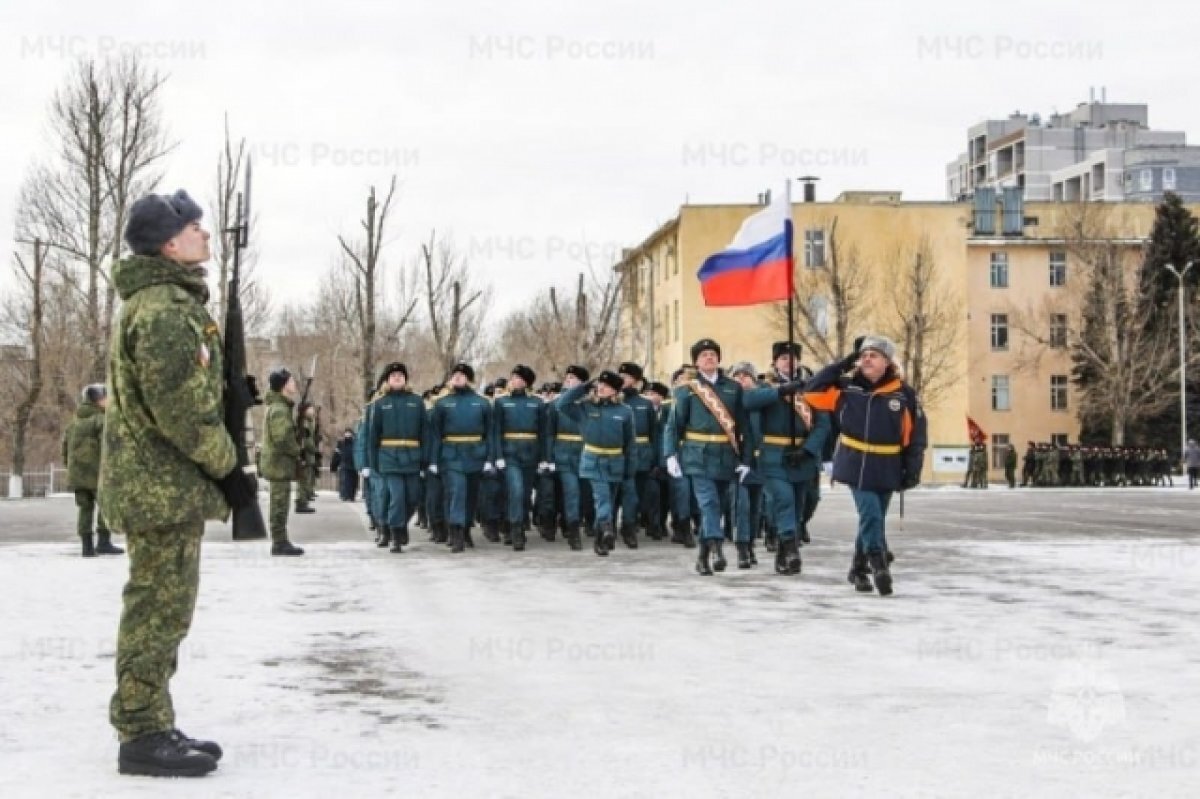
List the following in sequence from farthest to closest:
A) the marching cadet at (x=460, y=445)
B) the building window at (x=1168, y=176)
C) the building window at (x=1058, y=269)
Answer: the building window at (x=1168, y=176) → the building window at (x=1058, y=269) → the marching cadet at (x=460, y=445)

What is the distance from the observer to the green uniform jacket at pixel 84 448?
17.2 m

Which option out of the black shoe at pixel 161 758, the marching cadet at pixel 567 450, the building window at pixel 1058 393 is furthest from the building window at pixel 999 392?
the black shoe at pixel 161 758

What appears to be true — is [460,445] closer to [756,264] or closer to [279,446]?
[279,446]

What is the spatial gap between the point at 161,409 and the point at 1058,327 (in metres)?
75.7

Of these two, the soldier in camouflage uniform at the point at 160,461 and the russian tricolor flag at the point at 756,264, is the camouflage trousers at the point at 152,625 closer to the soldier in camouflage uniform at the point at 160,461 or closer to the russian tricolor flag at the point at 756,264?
the soldier in camouflage uniform at the point at 160,461

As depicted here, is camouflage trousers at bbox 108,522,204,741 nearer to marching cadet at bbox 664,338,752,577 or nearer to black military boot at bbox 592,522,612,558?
marching cadet at bbox 664,338,752,577

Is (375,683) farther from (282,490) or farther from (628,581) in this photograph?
(282,490)

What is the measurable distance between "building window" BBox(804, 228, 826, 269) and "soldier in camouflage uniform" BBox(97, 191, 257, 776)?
65.4m

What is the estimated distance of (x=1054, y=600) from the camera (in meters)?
11.9

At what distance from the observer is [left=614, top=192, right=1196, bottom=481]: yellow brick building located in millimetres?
70000

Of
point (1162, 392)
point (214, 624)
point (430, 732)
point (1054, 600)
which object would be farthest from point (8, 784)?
point (1162, 392)

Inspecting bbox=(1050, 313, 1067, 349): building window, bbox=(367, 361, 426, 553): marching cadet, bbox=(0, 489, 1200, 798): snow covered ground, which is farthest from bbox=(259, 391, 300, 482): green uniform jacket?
bbox=(1050, 313, 1067, 349): building window

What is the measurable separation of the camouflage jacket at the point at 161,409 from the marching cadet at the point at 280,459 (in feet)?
36.7

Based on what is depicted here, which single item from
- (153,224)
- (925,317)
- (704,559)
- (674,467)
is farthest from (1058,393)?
(153,224)
